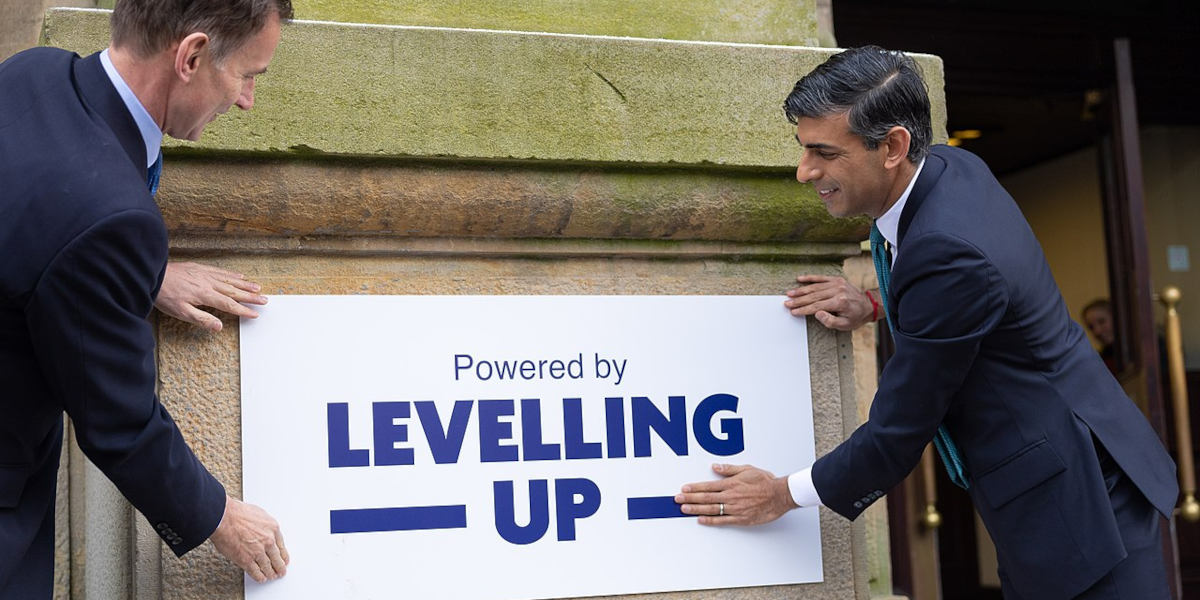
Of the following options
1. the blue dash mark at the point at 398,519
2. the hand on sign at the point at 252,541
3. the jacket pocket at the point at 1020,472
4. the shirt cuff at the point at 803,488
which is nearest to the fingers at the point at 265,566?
the hand on sign at the point at 252,541

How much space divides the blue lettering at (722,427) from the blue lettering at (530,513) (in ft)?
1.13

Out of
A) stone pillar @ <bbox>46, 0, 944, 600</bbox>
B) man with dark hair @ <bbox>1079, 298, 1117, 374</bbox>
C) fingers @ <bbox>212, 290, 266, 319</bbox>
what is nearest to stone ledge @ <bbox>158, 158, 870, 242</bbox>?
stone pillar @ <bbox>46, 0, 944, 600</bbox>

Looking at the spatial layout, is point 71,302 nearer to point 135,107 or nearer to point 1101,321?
point 135,107

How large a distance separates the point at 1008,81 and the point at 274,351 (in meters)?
3.65

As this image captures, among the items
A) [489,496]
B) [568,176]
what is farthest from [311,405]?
[568,176]

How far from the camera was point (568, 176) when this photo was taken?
8.08 feet

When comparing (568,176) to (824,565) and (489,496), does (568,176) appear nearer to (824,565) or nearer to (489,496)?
(489,496)

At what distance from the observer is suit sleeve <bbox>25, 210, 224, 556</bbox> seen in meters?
1.60

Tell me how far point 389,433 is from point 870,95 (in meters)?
1.08

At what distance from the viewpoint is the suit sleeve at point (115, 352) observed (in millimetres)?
1604

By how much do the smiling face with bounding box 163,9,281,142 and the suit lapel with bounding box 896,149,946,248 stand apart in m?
1.12

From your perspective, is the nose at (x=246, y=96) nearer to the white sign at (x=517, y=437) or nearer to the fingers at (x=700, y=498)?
the white sign at (x=517, y=437)

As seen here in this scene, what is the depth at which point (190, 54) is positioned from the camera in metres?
1.78

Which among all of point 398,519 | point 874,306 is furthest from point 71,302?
point 874,306
